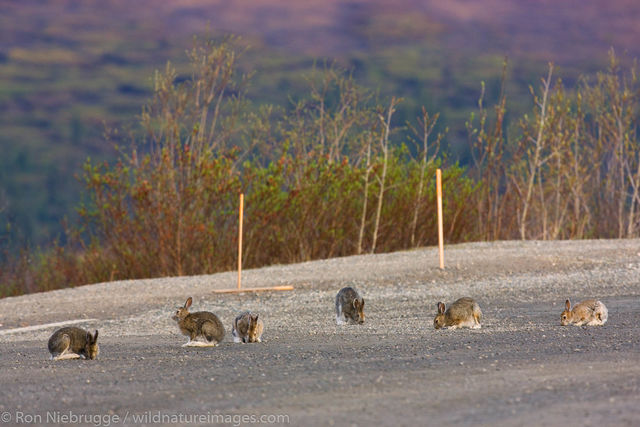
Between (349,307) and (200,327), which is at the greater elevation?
(349,307)

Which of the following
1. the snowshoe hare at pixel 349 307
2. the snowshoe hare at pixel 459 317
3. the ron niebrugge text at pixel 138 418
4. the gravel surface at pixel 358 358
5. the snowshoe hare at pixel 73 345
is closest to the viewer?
the ron niebrugge text at pixel 138 418

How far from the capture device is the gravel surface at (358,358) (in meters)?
Result: 6.19

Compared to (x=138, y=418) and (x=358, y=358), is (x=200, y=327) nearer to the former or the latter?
(x=358, y=358)

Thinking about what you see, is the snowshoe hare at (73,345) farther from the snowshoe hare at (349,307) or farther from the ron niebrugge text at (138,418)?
the snowshoe hare at (349,307)

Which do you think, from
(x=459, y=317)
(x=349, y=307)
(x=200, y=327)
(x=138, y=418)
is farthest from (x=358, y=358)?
(x=349, y=307)

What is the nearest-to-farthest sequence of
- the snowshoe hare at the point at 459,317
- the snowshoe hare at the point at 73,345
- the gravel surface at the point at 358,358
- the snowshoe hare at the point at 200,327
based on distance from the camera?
the gravel surface at the point at 358,358 → the snowshoe hare at the point at 73,345 → the snowshoe hare at the point at 200,327 → the snowshoe hare at the point at 459,317

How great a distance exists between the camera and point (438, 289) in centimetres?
1627

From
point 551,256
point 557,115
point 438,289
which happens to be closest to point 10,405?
A: point 438,289

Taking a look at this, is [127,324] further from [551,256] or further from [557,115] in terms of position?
[557,115]

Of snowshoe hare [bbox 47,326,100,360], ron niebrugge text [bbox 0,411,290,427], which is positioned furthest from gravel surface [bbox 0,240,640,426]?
snowshoe hare [bbox 47,326,100,360]

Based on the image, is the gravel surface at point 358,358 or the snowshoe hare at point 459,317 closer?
the gravel surface at point 358,358

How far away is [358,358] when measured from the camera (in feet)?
28.5

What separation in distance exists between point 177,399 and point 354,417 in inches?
59.0

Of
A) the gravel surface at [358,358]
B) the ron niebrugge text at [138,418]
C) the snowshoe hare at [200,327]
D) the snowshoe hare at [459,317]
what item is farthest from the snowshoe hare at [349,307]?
the ron niebrugge text at [138,418]
